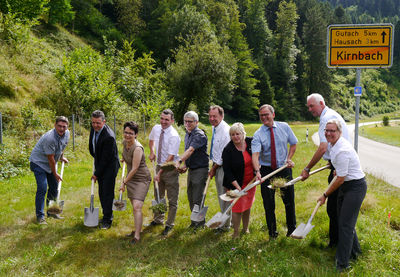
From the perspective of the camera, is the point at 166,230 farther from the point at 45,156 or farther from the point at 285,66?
the point at 285,66

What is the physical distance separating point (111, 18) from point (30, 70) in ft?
122

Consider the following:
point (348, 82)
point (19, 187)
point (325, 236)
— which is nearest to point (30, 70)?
point (19, 187)

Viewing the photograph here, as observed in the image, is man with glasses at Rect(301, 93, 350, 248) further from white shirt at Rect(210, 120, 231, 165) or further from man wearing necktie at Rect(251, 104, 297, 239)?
white shirt at Rect(210, 120, 231, 165)

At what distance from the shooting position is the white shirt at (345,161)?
160 inches

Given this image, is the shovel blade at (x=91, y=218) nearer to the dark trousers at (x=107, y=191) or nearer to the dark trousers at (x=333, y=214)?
the dark trousers at (x=107, y=191)

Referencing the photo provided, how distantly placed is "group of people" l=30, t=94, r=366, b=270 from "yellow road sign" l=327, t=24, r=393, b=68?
136 inches

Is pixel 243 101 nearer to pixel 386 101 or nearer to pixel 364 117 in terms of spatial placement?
pixel 364 117

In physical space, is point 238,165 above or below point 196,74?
below

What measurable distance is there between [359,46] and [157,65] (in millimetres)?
36024

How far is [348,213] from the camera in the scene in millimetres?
4199

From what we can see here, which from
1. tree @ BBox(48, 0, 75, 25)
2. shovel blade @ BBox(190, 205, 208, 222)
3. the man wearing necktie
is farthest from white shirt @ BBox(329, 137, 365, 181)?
tree @ BBox(48, 0, 75, 25)

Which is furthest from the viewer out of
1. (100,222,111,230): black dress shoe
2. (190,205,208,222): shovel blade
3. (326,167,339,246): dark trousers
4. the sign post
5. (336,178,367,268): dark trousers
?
the sign post

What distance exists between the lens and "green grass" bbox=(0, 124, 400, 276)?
442 centimetres

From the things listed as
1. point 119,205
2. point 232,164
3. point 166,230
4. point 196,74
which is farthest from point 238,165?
point 196,74
